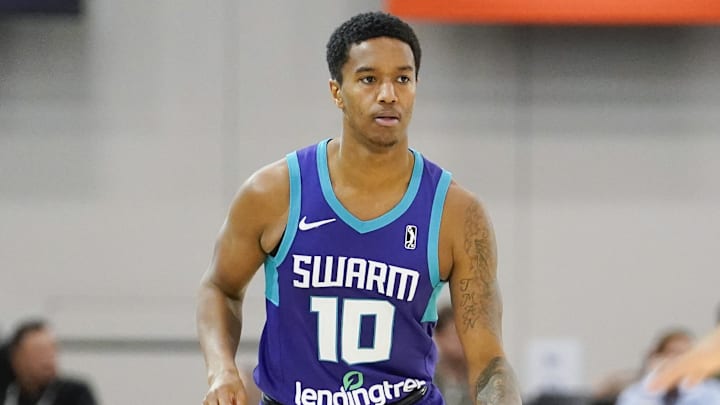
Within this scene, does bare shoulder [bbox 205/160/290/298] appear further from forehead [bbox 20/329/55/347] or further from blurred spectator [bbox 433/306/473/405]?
forehead [bbox 20/329/55/347]

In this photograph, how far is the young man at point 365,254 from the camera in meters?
3.77

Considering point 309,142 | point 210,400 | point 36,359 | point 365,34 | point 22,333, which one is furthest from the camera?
point 309,142

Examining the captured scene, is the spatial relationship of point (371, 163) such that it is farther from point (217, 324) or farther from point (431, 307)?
point (217, 324)

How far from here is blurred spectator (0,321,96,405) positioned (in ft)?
24.4

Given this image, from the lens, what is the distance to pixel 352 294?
149 inches

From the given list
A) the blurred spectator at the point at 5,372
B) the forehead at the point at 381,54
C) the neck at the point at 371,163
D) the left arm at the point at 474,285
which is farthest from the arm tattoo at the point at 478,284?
the blurred spectator at the point at 5,372

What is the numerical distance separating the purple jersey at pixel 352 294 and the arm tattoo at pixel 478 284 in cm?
9

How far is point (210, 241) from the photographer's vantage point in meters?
8.66

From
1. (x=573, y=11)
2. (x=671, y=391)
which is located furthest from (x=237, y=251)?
(x=573, y=11)

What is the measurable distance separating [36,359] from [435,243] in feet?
13.7

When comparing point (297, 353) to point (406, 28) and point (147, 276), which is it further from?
point (147, 276)

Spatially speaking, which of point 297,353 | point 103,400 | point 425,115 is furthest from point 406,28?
point 103,400

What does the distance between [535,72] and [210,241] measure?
7.45 ft

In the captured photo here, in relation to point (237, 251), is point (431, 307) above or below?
below
